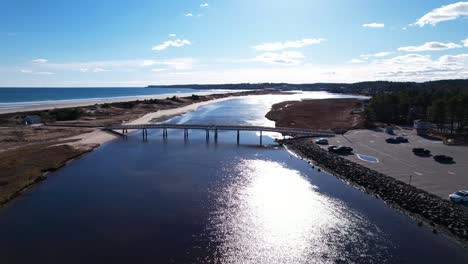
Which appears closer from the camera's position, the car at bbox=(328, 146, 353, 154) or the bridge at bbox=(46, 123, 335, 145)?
the car at bbox=(328, 146, 353, 154)

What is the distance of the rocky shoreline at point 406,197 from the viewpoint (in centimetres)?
2616

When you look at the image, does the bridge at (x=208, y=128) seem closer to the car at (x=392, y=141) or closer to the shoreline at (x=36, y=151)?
the shoreline at (x=36, y=151)

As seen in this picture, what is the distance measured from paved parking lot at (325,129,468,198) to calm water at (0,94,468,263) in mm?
5638

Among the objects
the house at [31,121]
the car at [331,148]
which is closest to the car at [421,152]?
the car at [331,148]

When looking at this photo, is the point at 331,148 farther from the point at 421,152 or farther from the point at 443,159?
the point at 443,159

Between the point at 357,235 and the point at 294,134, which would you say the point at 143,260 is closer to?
the point at 357,235

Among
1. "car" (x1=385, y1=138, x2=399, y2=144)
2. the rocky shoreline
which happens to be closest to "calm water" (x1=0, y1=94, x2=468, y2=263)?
the rocky shoreline

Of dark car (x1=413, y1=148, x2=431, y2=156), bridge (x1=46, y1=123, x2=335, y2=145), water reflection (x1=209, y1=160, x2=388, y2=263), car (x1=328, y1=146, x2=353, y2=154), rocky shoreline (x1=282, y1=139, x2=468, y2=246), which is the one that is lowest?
water reflection (x1=209, y1=160, x2=388, y2=263)

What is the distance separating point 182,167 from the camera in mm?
44750

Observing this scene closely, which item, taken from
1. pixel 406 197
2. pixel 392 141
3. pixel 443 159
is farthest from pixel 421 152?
pixel 406 197

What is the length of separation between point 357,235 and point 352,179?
45.3 ft

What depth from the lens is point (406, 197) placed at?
102 feet

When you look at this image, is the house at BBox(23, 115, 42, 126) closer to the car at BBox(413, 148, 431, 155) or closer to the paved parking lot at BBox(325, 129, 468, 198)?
the paved parking lot at BBox(325, 129, 468, 198)

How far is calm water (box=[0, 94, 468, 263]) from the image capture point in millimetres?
22812
